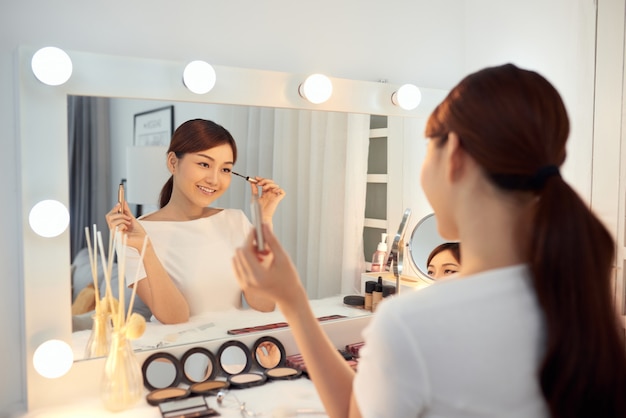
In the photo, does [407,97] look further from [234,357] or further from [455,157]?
[455,157]

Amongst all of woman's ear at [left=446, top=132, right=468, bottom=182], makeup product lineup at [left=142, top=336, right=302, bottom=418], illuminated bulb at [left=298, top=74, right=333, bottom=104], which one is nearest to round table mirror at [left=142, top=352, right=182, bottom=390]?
makeup product lineup at [left=142, top=336, right=302, bottom=418]

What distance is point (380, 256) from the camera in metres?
1.65

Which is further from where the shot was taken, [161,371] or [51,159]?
[161,371]

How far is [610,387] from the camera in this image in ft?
2.18

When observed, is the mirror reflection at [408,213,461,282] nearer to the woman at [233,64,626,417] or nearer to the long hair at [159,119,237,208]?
the long hair at [159,119,237,208]

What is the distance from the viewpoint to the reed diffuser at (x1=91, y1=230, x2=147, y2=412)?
3.90 ft

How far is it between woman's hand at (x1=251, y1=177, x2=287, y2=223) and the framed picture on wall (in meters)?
0.24

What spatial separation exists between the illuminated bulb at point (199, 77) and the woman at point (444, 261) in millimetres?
810

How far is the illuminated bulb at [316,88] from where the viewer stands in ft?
4.77

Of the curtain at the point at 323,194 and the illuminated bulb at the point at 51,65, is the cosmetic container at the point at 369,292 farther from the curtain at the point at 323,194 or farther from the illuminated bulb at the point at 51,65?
the illuminated bulb at the point at 51,65

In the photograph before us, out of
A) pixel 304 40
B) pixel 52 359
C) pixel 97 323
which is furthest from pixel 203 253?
pixel 304 40

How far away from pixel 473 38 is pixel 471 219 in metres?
1.29

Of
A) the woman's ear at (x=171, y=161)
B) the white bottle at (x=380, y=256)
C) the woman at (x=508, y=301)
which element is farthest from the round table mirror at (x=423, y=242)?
the woman at (x=508, y=301)

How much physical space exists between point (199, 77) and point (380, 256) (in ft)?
2.34
